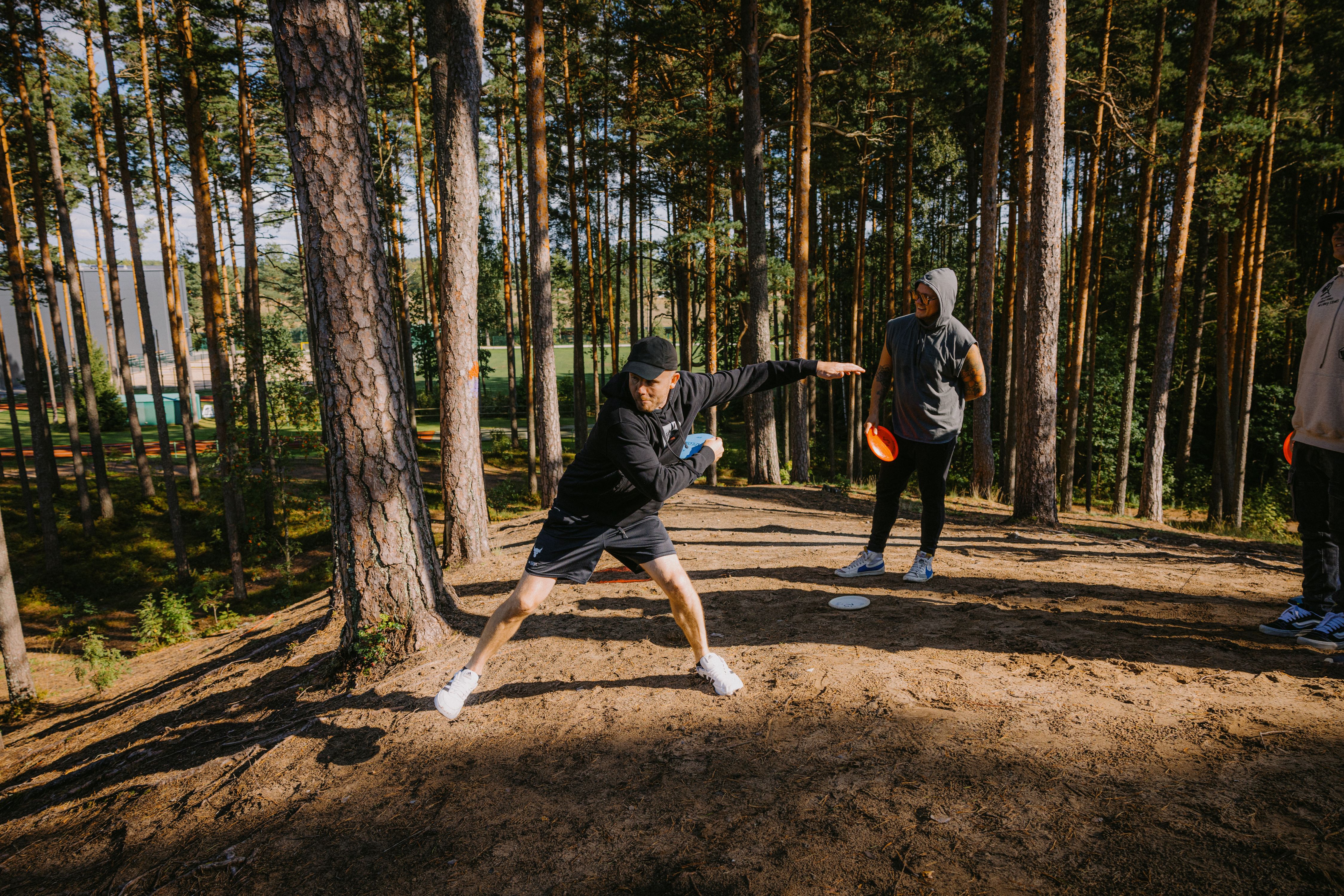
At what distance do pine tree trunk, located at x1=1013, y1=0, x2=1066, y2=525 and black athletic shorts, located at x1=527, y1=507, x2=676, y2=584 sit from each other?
25.2 feet

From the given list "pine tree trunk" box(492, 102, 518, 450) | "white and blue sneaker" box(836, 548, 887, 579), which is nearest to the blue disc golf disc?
"white and blue sneaker" box(836, 548, 887, 579)

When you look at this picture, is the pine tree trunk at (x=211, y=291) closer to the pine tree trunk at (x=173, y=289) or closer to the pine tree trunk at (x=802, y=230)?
the pine tree trunk at (x=173, y=289)

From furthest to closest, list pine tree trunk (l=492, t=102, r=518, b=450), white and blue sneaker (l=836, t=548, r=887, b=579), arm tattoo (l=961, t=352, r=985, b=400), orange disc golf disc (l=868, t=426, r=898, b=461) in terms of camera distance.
Result: pine tree trunk (l=492, t=102, r=518, b=450), white and blue sneaker (l=836, t=548, r=887, b=579), orange disc golf disc (l=868, t=426, r=898, b=461), arm tattoo (l=961, t=352, r=985, b=400)

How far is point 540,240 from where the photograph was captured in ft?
40.0

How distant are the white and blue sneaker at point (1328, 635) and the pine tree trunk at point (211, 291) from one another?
16017 mm

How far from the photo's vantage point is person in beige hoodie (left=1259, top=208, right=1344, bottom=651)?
11.3 feet

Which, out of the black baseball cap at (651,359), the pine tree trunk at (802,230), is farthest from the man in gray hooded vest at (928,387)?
the pine tree trunk at (802,230)

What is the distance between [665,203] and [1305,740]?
2273cm

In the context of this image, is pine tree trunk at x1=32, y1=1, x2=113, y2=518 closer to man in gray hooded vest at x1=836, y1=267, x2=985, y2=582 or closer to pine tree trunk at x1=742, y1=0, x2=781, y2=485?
pine tree trunk at x1=742, y1=0, x2=781, y2=485

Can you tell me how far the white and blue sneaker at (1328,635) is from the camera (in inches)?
140

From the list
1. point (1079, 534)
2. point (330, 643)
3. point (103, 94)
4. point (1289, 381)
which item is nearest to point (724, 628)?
point (330, 643)

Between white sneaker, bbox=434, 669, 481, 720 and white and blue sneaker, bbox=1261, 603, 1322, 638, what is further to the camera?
white and blue sneaker, bbox=1261, 603, 1322, 638

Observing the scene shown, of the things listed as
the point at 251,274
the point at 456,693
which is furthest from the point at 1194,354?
the point at 251,274

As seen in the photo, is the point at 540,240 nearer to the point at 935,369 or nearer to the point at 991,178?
the point at 991,178
